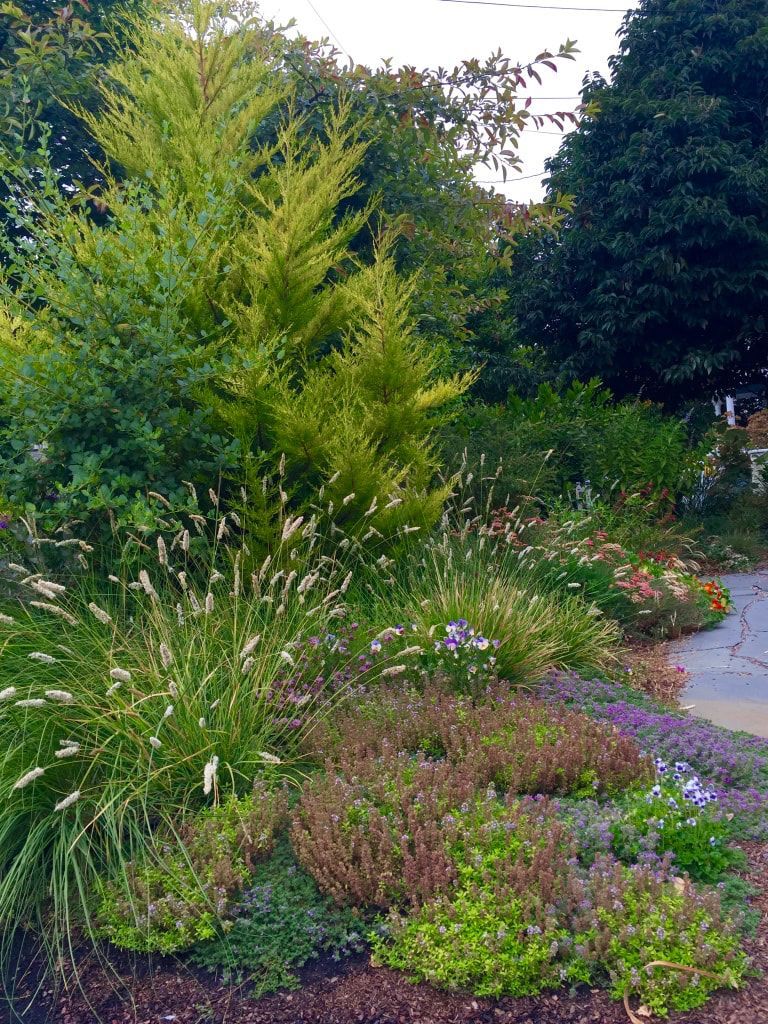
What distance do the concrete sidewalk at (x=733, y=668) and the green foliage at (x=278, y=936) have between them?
2675 millimetres

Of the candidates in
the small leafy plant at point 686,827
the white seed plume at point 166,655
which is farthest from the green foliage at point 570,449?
the white seed plume at point 166,655

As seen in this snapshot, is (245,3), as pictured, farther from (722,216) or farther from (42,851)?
(42,851)

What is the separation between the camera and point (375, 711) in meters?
4.04

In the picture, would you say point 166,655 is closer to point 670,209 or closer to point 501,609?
point 501,609

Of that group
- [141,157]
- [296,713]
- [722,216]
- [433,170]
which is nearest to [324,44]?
[433,170]

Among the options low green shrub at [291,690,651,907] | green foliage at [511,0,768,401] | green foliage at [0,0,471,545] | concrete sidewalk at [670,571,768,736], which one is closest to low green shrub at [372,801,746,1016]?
low green shrub at [291,690,651,907]

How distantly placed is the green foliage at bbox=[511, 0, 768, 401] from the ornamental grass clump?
28.6 ft

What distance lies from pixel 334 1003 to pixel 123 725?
1327 millimetres

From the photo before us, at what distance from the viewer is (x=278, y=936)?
280cm

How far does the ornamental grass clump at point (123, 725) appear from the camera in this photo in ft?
Result: 9.87

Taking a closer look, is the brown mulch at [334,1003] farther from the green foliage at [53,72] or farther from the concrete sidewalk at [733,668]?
the green foliage at [53,72]

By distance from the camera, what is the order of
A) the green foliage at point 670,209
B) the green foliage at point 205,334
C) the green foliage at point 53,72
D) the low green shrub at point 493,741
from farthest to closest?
the green foliage at point 670,209 → the green foliage at point 53,72 → the green foliage at point 205,334 → the low green shrub at point 493,741

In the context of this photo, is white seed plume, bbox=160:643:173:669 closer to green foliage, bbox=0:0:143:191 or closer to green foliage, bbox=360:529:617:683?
green foliage, bbox=360:529:617:683

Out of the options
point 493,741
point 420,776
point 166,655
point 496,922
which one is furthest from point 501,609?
point 496,922
